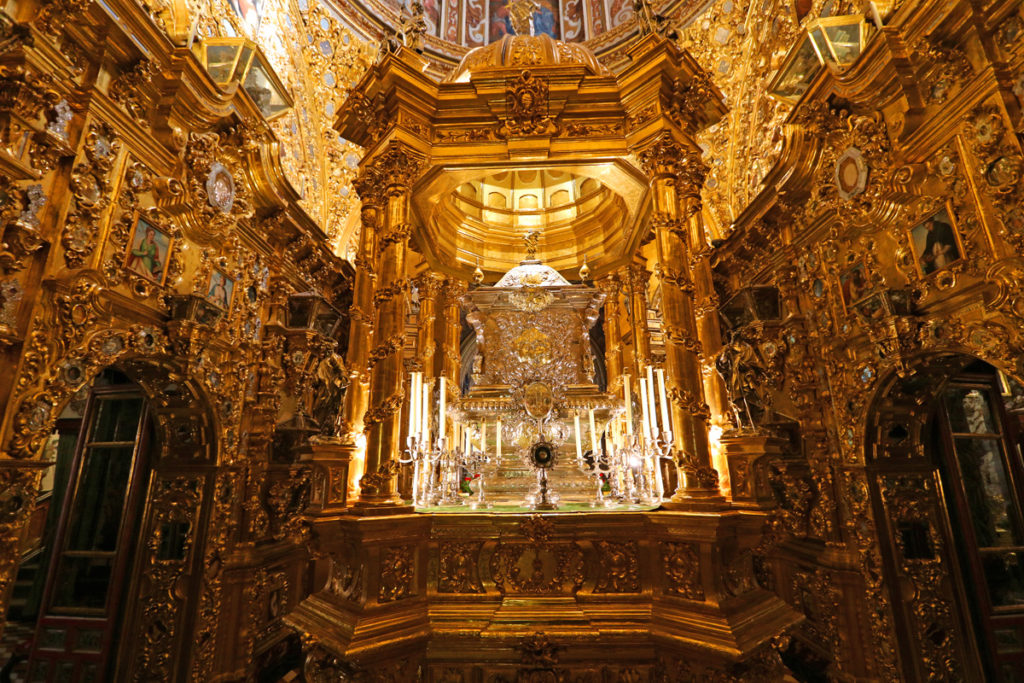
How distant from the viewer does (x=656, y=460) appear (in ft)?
18.1

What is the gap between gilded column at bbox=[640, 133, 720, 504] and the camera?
4211mm

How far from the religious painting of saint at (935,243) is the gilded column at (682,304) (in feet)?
7.67

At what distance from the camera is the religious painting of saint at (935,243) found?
16.1ft

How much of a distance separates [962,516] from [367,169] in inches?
320

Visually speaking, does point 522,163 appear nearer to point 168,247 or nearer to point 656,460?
point 656,460

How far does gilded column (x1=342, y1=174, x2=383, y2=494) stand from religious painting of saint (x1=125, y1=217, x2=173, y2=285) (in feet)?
7.62

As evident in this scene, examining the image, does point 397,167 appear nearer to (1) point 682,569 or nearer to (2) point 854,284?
(1) point 682,569

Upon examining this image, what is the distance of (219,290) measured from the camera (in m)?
6.77

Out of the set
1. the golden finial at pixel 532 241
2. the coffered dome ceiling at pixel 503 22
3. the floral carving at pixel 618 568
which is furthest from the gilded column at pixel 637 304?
the coffered dome ceiling at pixel 503 22

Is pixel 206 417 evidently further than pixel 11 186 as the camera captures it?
Yes

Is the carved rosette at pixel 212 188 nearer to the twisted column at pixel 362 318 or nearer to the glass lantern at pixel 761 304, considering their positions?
the twisted column at pixel 362 318

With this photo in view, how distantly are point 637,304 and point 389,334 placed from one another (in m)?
4.28

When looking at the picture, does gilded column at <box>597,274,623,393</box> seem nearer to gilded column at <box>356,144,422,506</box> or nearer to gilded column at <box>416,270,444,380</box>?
gilded column at <box>416,270,444,380</box>

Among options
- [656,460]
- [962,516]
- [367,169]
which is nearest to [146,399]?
[367,169]
